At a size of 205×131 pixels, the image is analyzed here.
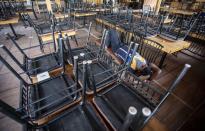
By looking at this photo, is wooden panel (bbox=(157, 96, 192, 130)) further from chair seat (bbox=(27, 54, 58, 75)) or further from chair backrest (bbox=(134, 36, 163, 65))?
chair seat (bbox=(27, 54, 58, 75))

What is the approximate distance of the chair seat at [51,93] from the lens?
883mm

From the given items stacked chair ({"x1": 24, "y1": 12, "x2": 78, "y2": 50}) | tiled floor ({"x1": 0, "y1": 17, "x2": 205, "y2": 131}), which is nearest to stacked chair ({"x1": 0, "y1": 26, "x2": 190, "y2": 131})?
tiled floor ({"x1": 0, "y1": 17, "x2": 205, "y2": 131})

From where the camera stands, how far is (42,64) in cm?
146

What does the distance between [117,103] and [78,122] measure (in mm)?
351

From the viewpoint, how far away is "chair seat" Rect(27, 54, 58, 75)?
134cm

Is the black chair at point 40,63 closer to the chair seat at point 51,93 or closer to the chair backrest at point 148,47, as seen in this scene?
the chair seat at point 51,93

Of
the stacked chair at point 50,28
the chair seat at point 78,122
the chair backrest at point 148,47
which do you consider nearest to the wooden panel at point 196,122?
the chair backrest at point 148,47

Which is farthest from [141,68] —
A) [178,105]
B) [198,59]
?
[198,59]

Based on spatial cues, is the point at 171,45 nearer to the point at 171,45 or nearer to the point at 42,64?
the point at 171,45

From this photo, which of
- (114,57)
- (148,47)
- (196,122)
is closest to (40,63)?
(114,57)

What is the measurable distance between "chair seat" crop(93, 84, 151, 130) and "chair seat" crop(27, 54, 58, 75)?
79 centimetres

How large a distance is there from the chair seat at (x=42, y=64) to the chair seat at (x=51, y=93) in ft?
0.89

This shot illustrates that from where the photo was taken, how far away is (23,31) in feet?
13.2

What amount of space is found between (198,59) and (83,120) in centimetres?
379
